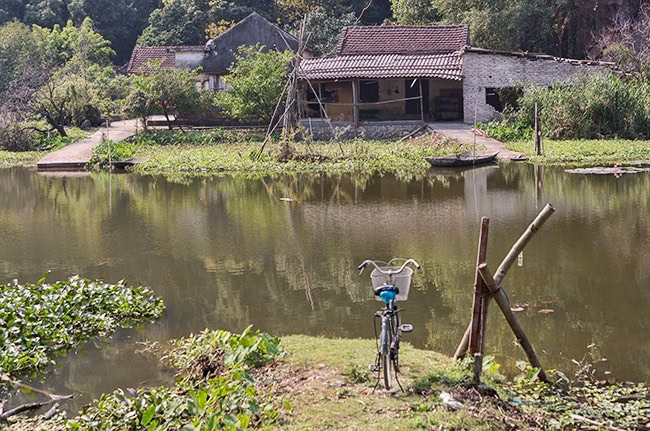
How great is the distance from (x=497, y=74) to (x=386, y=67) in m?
4.75

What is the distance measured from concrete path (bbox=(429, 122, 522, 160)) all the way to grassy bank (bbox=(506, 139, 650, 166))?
459mm

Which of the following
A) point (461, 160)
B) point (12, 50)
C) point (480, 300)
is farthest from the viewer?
point (12, 50)

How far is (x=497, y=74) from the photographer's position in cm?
3588

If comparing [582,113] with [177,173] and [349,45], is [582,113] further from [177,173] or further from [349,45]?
[177,173]

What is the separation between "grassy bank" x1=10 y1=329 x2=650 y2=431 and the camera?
7090mm

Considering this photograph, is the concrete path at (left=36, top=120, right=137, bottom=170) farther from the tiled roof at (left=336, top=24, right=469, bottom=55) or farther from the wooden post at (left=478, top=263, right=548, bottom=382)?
the wooden post at (left=478, top=263, right=548, bottom=382)

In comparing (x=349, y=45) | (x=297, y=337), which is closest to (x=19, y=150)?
(x=349, y=45)

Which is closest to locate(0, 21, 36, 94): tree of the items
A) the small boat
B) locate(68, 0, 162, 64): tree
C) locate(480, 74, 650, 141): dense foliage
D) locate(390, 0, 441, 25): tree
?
locate(68, 0, 162, 64): tree

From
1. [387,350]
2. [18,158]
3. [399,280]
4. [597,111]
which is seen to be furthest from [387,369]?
[18,158]

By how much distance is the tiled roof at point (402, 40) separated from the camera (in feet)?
126

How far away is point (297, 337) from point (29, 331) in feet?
11.4

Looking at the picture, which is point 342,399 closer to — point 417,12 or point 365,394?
point 365,394

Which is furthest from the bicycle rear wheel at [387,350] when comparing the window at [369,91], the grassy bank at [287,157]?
the window at [369,91]

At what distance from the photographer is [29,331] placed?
425 inches
